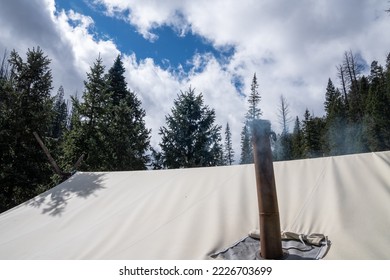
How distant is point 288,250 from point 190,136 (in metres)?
15.2

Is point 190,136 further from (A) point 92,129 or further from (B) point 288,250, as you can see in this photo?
(B) point 288,250

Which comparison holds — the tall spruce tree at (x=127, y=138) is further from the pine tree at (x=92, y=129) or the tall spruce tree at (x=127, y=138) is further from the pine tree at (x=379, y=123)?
the pine tree at (x=379, y=123)

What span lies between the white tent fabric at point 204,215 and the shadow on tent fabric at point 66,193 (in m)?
0.05

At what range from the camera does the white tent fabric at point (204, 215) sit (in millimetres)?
2527

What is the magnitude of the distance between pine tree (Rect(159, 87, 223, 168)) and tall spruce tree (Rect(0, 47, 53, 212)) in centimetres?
747

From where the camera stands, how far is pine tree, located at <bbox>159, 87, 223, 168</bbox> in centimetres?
1716

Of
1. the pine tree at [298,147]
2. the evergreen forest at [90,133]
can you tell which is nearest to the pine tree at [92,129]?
the evergreen forest at [90,133]

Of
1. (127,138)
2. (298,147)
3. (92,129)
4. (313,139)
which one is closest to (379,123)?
(313,139)

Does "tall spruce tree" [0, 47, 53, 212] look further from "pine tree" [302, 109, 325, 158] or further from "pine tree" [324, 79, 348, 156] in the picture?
"pine tree" [302, 109, 325, 158]

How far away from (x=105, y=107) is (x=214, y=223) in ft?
42.3

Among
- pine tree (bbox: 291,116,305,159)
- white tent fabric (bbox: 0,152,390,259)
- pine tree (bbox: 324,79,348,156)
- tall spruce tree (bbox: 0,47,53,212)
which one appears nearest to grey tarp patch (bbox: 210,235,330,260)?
white tent fabric (bbox: 0,152,390,259)

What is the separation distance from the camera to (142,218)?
3.61m
